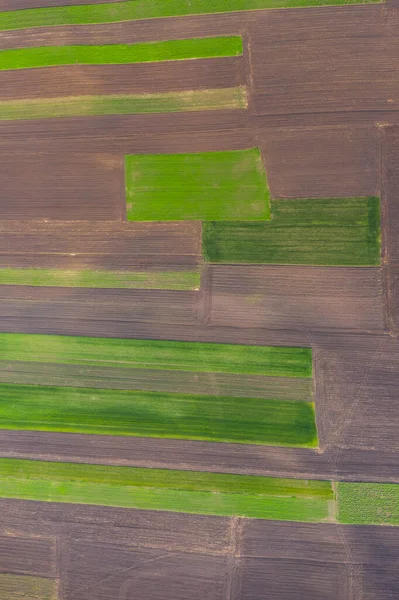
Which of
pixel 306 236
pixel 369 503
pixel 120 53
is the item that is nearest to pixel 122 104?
pixel 120 53

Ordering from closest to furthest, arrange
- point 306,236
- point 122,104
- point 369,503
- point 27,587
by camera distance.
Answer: point 369,503
point 306,236
point 122,104
point 27,587

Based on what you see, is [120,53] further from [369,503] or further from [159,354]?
[369,503]

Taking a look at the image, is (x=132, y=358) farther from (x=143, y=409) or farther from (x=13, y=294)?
(x=13, y=294)

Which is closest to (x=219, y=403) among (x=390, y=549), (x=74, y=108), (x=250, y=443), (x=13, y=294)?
(x=250, y=443)

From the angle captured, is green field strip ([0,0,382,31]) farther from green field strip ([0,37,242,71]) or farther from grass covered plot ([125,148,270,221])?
grass covered plot ([125,148,270,221])

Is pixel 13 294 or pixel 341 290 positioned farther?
pixel 13 294

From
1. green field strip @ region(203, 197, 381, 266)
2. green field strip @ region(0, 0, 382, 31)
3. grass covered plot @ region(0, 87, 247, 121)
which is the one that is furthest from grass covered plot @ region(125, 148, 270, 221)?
green field strip @ region(0, 0, 382, 31)

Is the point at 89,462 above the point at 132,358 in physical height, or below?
below
